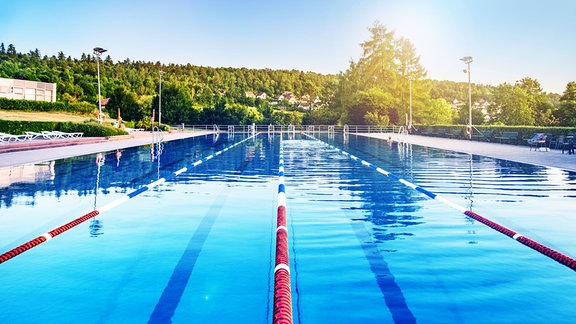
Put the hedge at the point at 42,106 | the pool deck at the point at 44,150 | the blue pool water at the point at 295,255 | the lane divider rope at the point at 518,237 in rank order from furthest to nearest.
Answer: the hedge at the point at 42,106 → the pool deck at the point at 44,150 → the lane divider rope at the point at 518,237 → the blue pool water at the point at 295,255

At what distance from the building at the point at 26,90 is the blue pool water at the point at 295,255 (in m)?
69.6

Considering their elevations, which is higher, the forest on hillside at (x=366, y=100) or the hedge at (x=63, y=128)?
the forest on hillside at (x=366, y=100)

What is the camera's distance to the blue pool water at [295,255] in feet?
13.8

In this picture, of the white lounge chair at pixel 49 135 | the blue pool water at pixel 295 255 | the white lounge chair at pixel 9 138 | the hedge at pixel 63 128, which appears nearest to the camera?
the blue pool water at pixel 295 255

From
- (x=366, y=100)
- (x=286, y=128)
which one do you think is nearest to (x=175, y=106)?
(x=286, y=128)

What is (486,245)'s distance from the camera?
6.34m

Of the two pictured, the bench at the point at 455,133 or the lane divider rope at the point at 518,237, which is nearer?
the lane divider rope at the point at 518,237

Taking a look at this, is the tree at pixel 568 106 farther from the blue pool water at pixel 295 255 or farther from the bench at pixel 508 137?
the blue pool water at pixel 295 255

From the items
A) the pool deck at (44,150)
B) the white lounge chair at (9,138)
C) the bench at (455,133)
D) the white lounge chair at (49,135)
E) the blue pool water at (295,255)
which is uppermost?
the bench at (455,133)

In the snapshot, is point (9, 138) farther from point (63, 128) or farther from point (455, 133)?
point (455, 133)

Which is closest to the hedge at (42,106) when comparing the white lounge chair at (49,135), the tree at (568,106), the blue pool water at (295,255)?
the white lounge chair at (49,135)

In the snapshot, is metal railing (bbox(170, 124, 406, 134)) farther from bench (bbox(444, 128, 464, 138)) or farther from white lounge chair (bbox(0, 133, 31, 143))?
white lounge chair (bbox(0, 133, 31, 143))

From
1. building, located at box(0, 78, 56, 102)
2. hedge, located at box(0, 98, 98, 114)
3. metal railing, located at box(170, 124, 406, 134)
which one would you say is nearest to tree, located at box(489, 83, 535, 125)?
metal railing, located at box(170, 124, 406, 134)

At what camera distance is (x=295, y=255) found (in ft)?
19.1
